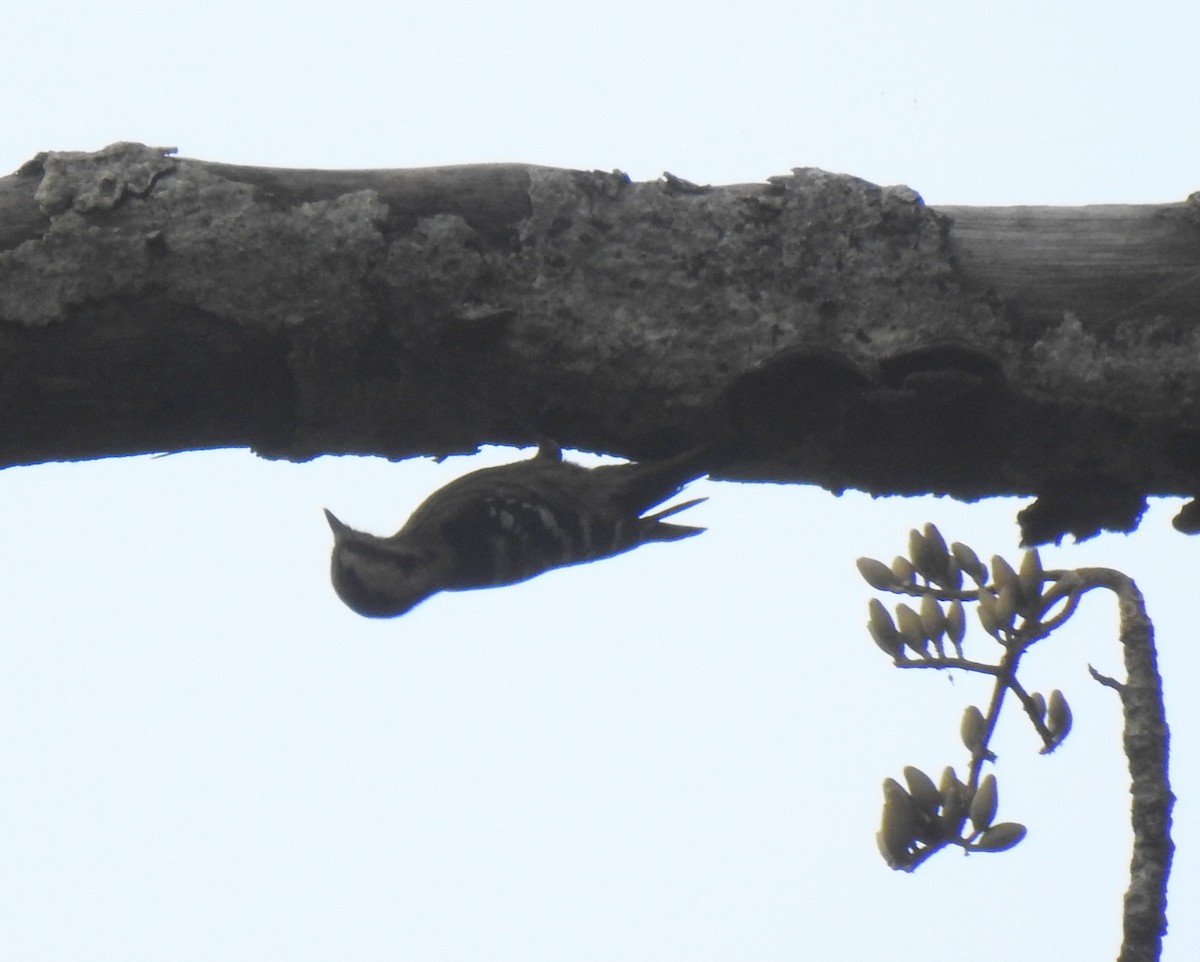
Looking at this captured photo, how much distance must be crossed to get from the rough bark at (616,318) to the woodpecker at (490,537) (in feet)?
3.31

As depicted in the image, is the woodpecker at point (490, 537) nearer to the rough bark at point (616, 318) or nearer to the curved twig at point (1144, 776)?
the rough bark at point (616, 318)

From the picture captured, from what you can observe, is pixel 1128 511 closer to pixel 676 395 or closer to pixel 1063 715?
pixel 1063 715

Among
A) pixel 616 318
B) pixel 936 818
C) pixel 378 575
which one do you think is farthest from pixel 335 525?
pixel 936 818

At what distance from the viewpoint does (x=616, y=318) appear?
2.41 meters

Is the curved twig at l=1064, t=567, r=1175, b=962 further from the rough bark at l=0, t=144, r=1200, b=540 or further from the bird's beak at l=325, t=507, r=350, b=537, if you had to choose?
the bird's beak at l=325, t=507, r=350, b=537

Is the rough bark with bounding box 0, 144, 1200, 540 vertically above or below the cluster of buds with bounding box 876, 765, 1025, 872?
above

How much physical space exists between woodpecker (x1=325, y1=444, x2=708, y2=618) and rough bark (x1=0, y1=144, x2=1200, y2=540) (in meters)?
1.01

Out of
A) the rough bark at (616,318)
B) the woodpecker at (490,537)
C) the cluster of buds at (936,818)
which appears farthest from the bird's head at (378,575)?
the cluster of buds at (936,818)

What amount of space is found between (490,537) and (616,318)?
53.2 inches

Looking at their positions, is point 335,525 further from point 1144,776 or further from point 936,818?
point 1144,776

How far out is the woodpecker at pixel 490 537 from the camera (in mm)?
3539

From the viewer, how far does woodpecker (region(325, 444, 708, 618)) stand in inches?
139

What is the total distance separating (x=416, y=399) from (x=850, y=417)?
29.8 inches

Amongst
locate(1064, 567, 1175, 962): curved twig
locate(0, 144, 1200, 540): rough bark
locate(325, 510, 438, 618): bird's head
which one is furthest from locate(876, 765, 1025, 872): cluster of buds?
locate(325, 510, 438, 618): bird's head
